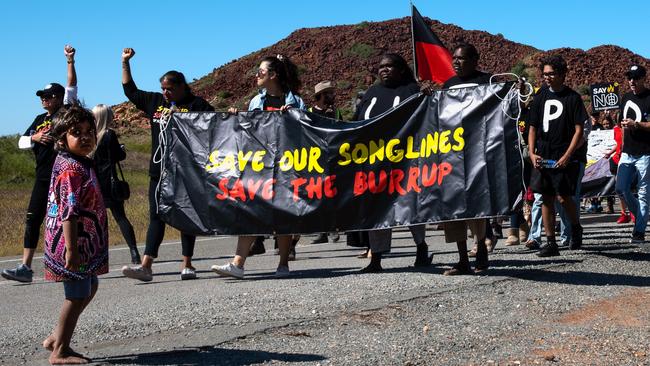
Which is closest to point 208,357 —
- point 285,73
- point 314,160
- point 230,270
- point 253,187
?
point 230,270

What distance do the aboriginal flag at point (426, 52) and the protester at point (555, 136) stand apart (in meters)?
3.07

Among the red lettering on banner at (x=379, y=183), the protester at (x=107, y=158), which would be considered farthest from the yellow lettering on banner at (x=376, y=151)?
the protester at (x=107, y=158)

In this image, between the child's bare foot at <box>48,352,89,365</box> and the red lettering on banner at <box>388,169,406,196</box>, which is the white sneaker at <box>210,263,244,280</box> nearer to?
the red lettering on banner at <box>388,169,406,196</box>

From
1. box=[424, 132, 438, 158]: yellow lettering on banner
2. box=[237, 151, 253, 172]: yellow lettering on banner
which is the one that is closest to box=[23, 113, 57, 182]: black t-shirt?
Answer: box=[237, 151, 253, 172]: yellow lettering on banner

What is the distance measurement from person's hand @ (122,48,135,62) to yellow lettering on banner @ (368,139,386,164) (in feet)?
A: 8.10

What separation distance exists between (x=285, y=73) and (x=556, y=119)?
2.70 m

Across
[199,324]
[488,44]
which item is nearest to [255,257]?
[199,324]

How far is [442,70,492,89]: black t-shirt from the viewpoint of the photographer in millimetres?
9156

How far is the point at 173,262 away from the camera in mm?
12109

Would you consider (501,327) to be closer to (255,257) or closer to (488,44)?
(255,257)

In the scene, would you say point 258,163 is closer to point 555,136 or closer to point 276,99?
point 276,99

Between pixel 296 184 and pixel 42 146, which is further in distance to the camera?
pixel 42 146

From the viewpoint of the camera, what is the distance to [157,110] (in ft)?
32.9

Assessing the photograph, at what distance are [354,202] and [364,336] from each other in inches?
123
